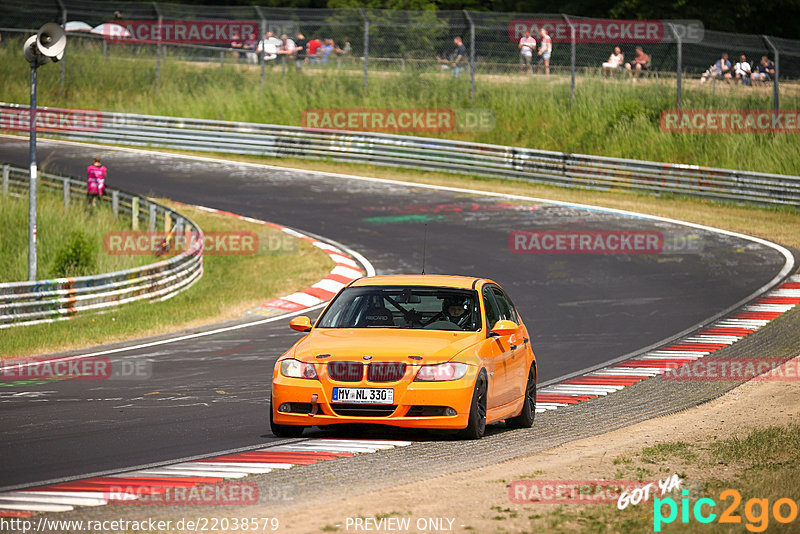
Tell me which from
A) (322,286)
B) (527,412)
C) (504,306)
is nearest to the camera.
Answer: (527,412)

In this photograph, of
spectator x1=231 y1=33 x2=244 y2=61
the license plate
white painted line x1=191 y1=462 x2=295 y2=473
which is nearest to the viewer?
white painted line x1=191 y1=462 x2=295 y2=473

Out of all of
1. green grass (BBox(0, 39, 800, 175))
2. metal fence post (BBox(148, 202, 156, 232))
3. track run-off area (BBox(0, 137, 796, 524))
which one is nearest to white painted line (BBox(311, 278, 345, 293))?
track run-off area (BBox(0, 137, 796, 524))

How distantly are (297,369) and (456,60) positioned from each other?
29.1 meters

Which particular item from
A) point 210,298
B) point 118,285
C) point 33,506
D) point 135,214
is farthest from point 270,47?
point 33,506

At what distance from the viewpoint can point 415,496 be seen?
7.46 meters

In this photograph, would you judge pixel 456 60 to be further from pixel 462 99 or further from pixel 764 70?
pixel 764 70

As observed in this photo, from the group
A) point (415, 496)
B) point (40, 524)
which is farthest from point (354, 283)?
point (40, 524)

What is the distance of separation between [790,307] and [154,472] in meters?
13.8

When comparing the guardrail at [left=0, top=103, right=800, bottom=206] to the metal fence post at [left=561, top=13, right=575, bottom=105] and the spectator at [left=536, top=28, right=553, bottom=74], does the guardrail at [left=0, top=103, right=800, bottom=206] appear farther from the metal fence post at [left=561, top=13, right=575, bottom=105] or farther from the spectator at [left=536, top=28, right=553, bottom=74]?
the metal fence post at [left=561, top=13, right=575, bottom=105]

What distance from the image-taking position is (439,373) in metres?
9.59

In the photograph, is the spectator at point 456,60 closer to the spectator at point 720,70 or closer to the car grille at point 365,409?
the spectator at point 720,70

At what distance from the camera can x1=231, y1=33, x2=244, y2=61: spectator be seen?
40.9m

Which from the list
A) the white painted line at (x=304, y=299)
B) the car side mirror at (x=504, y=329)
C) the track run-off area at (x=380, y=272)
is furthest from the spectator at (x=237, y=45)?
the car side mirror at (x=504, y=329)

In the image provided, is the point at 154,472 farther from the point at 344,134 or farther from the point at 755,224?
the point at 344,134
